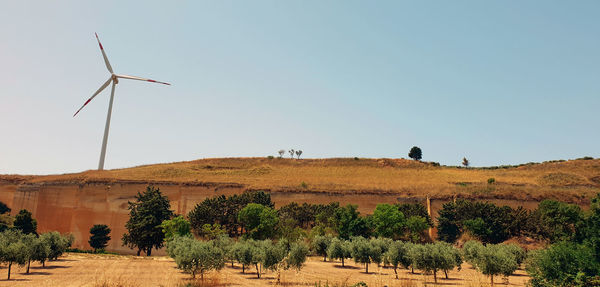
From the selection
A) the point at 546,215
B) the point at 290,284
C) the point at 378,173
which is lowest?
the point at 290,284

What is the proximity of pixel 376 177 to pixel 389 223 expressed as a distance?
4083cm

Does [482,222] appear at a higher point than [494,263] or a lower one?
higher

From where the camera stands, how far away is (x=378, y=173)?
371 ft

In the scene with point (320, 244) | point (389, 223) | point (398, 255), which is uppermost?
point (389, 223)

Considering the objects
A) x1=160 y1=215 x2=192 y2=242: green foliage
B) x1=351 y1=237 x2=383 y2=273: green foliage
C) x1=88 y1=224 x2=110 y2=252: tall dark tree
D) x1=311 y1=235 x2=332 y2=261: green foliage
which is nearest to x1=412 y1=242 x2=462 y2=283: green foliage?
x1=351 y1=237 x2=383 y2=273: green foliage

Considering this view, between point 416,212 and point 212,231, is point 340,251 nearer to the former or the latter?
point 212,231

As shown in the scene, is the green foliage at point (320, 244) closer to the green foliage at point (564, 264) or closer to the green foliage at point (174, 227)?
the green foliage at point (174, 227)

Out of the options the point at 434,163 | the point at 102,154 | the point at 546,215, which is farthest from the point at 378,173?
the point at 102,154

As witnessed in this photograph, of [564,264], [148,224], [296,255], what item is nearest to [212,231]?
[148,224]

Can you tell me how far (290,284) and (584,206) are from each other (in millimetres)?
79019

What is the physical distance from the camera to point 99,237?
7488 cm

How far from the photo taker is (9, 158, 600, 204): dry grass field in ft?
290

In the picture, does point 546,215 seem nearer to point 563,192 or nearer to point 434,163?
point 563,192

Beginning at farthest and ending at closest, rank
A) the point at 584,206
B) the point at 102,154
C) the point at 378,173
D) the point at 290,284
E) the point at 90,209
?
the point at 378,173
the point at 102,154
the point at 90,209
the point at 584,206
the point at 290,284
